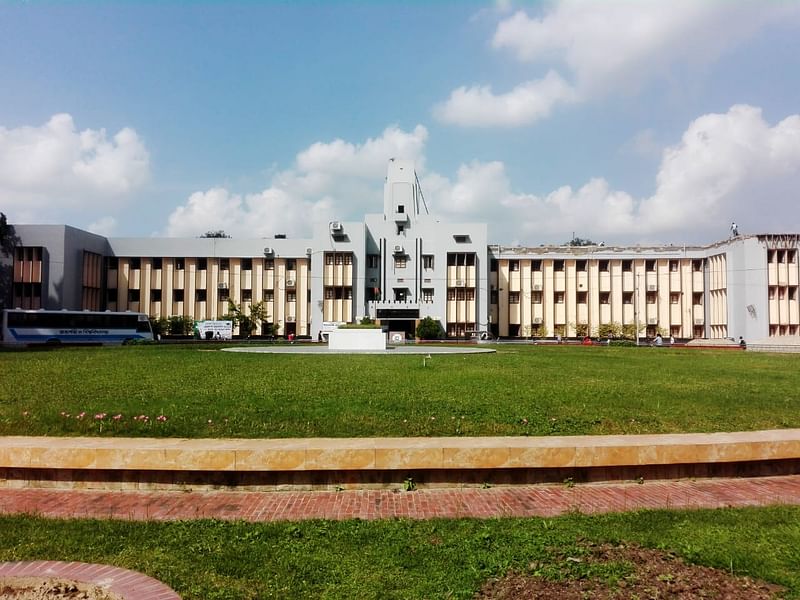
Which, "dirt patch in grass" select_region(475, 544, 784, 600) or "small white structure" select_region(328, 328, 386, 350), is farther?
"small white structure" select_region(328, 328, 386, 350)

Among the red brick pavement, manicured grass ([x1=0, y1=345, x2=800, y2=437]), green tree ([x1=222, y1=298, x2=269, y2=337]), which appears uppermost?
green tree ([x1=222, y1=298, x2=269, y2=337])

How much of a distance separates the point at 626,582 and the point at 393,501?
2501mm

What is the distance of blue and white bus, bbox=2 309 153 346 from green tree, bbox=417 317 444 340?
23.7 meters

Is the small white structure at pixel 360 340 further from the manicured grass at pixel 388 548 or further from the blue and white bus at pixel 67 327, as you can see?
the manicured grass at pixel 388 548

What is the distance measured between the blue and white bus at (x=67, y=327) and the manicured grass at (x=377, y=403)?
24210 millimetres

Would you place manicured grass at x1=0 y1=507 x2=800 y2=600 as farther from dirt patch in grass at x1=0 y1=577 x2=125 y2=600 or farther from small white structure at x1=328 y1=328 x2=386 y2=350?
small white structure at x1=328 y1=328 x2=386 y2=350

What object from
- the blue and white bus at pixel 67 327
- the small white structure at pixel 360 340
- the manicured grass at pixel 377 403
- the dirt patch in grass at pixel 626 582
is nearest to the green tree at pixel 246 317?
the blue and white bus at pixel 67 327

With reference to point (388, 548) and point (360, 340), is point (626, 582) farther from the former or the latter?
point (360, 340)

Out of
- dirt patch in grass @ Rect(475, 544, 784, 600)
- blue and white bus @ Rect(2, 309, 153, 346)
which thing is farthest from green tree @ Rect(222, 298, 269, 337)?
dirt patch in grass @ Rect(475, 544, 784, 600)

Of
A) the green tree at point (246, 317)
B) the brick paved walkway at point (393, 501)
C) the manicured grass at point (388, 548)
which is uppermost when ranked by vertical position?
the green tree at point (246, 317)

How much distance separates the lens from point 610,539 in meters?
4.13

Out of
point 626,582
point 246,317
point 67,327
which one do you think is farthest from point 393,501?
point 246,317

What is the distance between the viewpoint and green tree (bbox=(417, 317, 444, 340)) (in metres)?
47.5

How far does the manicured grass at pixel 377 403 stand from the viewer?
689cm
